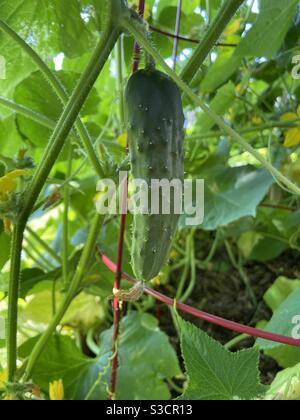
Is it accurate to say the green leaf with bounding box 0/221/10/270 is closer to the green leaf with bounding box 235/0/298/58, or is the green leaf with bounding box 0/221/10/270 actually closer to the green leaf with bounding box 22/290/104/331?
the green leaf with bounding box 22/290/104/331

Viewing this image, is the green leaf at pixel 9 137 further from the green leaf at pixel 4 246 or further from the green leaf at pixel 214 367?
the green leaf at pixel 214 367

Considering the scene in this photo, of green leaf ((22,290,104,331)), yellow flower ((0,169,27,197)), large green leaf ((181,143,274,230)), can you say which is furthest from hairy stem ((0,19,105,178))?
green leaf ((22,290,104,331))

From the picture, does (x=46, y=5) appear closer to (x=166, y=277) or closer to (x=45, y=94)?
(x=45, y=94)

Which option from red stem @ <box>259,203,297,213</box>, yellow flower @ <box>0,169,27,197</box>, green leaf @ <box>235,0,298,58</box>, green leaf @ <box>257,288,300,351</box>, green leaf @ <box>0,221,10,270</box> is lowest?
green leaf @ <box>257,288,300,351</box>

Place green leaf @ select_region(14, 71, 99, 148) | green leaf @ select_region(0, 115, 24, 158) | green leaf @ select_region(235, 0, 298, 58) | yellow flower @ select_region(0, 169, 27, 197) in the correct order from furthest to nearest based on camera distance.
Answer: green leaf @ select_region(0, 115, 24, 158) < green leaf @ select_region(14, 71, 99, 148) < green leaf @ select_region(235, 0, 298, 58) < yellow flower @ select_region(0, 169, 27, 197)

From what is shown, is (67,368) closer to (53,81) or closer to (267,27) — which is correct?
(53,81)

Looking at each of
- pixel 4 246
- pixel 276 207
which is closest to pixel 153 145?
pixel 4 246
